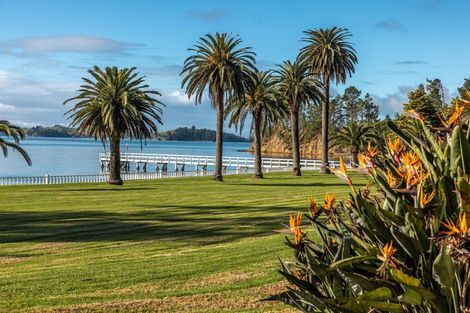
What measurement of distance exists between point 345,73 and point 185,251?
4649 centimetres

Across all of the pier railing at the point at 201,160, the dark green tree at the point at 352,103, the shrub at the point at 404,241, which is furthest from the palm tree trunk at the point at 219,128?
the dark green tree at the point at 352,103

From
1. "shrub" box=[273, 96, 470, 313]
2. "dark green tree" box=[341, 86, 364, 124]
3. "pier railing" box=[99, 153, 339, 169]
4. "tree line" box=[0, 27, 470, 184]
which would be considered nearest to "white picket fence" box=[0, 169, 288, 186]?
"tree line" box=[0, 27, 470, 184]

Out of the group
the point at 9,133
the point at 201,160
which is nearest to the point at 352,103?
the point at 201,160

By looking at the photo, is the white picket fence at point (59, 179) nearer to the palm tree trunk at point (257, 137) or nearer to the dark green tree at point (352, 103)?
the palm tree trunk at point (257, 137)

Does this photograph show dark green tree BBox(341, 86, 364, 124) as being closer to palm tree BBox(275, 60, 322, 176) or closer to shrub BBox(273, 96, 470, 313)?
palm tree BBox(275, 60, 322, 176)

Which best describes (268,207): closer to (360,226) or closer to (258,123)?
(360,226)

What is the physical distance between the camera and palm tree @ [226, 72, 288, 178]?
50.8 meters

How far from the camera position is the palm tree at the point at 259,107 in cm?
5078

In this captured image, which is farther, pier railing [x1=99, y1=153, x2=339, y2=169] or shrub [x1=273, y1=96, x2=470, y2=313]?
pier railing [x1=99, y1=153, x2=339, y2=169]

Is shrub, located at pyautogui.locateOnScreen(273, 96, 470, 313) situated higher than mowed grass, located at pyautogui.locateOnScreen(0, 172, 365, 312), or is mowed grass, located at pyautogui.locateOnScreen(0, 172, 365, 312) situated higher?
shrub, located at pyautogui.locateOnScreen(273, 96, 470, 313)

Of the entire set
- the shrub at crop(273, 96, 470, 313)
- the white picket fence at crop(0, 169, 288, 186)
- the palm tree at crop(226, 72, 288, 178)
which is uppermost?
the palm tree at crop(226, 72, 288, 178)

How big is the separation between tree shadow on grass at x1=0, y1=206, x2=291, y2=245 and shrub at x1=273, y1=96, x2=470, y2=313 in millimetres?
11860

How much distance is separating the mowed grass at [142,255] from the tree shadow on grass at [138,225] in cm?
3

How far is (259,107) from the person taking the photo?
168 ft
